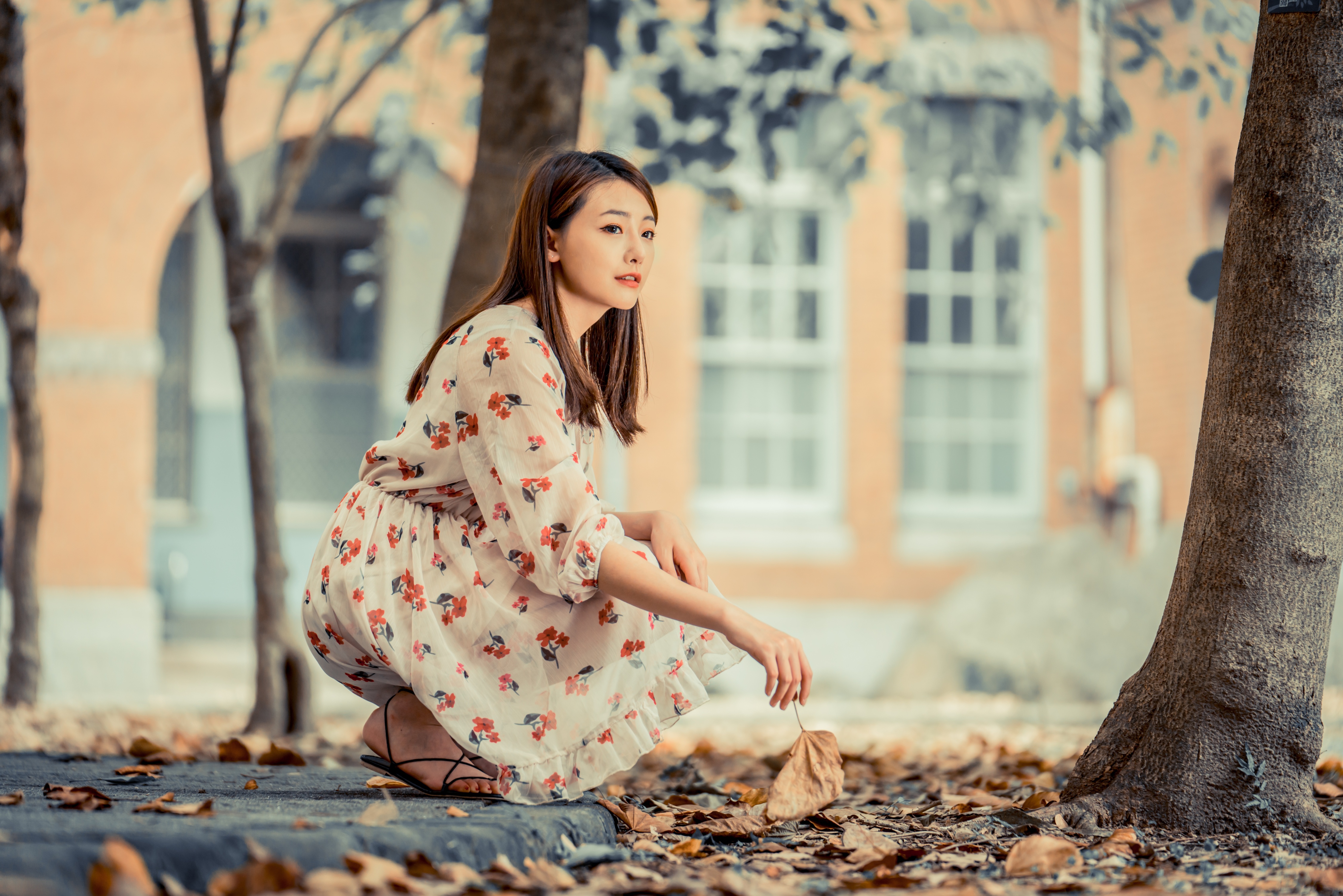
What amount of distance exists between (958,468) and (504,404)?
30.5ft

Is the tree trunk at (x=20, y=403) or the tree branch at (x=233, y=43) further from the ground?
the tree branch at (x=233, y=43)

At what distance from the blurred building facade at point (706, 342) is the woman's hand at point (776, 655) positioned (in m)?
6.47

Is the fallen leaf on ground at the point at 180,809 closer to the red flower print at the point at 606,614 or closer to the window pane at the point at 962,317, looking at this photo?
the red flower print at the point at 606,614

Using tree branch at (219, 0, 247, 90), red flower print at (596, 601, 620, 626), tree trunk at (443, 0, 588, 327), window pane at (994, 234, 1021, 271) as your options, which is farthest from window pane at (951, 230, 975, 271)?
red flower print at (596, 601, 620, 626)

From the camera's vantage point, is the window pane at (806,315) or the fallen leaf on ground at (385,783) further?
the window pane at (806,315)

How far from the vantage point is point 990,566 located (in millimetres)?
10039

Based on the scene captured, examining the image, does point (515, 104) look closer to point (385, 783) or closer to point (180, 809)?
point (385, 783)

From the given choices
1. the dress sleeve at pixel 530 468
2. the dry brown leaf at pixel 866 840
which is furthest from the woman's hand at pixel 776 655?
the dry brown leaf at pixel 866 840

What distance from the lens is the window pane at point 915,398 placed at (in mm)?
11398

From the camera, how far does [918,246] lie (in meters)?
11.5

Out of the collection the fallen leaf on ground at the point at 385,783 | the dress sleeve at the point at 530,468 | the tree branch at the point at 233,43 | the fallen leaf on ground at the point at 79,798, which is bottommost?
the fallen leaf on ground at the point at 385,783

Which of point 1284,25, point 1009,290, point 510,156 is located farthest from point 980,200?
point 1284,25

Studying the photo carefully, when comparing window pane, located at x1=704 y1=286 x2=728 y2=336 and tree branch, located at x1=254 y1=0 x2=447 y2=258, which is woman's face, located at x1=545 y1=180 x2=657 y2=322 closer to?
tree branch, located at x1=254 y1=0 x2=447 y2=258

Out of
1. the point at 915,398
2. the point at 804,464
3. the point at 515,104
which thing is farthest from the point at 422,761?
the point at 915,398
